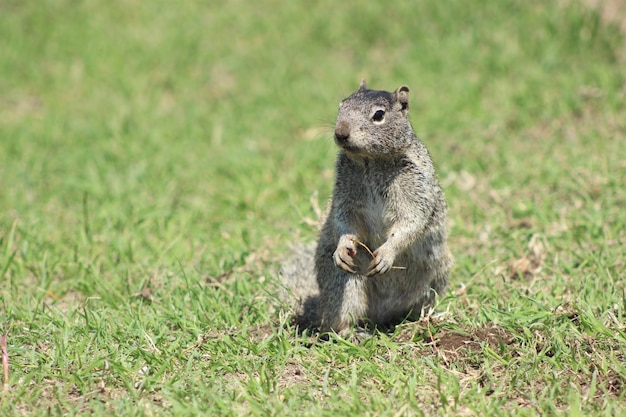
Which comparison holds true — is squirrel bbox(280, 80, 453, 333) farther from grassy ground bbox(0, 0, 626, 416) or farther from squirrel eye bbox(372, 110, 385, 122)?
grassy ground bbox(0, 0, 626, 416)

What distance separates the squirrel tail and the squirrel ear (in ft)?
3.73

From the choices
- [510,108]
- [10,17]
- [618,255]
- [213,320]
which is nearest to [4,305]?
[213,320]

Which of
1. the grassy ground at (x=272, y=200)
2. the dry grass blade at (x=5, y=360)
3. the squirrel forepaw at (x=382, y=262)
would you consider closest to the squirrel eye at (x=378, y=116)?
the squirrel forepaw at (x=382, y=262)

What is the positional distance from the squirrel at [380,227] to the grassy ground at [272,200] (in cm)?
21

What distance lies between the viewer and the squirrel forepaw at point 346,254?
3867 millimetres

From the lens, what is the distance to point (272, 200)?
6039 millimetres

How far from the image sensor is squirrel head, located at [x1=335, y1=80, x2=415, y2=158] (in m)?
3.75

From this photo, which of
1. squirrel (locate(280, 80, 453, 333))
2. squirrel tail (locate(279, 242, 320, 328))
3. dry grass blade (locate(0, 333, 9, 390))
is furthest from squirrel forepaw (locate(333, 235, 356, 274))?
dry grass blade (locate(0, 333, 9, 390))

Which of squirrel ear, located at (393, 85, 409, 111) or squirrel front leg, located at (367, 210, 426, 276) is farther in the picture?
squirrel ear, located at (393, 85, 409, 111)

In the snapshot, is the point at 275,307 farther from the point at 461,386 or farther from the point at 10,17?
the point at 10,17

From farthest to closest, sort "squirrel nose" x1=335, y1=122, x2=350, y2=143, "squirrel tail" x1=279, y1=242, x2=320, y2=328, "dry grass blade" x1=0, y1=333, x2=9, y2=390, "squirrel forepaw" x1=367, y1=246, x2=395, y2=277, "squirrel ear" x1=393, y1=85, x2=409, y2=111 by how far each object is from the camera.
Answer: "squirrel tail" x1=279, y1=242, x2=320, y2=328 → "squirrel ear" x1=393, y1=85, x2=409, y2=111 → "squirrel forepaw" x1=367, y1=246, x2=395, y2=277 → "squirrel nose" x1=335, y1=122, x2=350, y2=143 → "dry grass blade" x1=0, y1=333, x2=9, y2=390

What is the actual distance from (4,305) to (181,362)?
129 cm

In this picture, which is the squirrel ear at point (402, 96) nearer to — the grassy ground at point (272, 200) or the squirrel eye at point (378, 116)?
the squirrel eye at point (378, 116)

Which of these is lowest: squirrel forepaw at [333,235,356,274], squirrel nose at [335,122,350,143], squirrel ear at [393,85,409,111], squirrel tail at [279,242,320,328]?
squirrel tail at [279,242,320,328]
